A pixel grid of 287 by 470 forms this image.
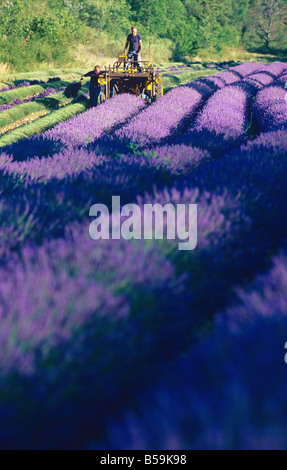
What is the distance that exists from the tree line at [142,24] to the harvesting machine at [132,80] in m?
13.0

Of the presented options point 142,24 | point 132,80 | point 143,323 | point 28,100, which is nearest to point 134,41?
point 132,80

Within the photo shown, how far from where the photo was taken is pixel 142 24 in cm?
5456

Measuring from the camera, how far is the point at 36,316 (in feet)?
5.87

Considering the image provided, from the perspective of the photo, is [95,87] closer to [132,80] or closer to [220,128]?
[132,80]

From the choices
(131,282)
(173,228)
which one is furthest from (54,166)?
(131,282)

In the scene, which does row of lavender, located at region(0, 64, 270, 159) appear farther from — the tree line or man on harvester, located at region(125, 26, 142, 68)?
the tree line

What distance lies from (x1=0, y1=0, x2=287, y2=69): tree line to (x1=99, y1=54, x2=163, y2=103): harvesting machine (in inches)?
511

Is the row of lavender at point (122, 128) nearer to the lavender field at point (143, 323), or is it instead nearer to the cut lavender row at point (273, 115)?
the cut lavender row at point (273, 115)

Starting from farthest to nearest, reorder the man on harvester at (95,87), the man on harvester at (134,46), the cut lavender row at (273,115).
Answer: the man on harvester at (134,46) < the man on harvester at (95,87) < the cut lavender row at (273,115)

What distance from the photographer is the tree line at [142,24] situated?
1129 inches

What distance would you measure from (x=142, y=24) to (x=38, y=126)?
49.1 m

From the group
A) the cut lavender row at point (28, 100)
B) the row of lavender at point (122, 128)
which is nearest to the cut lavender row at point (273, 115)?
the row of lavender at point (122, 128)

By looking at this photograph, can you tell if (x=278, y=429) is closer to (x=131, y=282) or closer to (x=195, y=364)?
(x=195, y=364)

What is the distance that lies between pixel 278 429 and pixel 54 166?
401 centimetres
